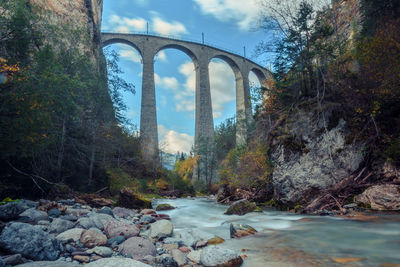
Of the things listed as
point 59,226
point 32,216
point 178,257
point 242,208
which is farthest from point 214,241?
point 242,208

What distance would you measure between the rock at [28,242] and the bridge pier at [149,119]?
2399 cm

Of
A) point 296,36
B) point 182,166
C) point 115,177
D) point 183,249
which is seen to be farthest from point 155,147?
point 183,249

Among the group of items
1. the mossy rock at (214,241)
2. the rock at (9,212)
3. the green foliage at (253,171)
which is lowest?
the mossy rock at (214,241)

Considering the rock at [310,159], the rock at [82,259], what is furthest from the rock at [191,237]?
the rock at [310,159]

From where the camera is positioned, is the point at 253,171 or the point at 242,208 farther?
the point at 253,171

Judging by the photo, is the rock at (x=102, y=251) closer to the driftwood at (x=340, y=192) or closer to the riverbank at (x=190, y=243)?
the riverbank at (x=190, y=243)

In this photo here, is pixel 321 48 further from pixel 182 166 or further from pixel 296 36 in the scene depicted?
pixel 182 166

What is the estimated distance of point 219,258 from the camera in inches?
132

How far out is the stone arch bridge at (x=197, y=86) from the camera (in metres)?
28.8

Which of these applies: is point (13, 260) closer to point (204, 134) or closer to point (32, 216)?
point (32, 216)

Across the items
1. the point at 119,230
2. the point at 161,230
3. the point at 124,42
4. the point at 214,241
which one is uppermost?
the point at 124,42

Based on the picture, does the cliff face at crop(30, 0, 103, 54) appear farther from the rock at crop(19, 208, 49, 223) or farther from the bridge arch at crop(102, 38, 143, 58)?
the rock at crop(19, 208, 49, 223)

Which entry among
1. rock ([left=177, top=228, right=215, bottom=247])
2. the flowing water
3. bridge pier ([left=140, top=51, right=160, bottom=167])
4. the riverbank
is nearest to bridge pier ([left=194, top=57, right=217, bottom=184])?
bridge pier ([left=140, top=51, right=160, bottom=167])

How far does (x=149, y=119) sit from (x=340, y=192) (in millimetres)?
24447
